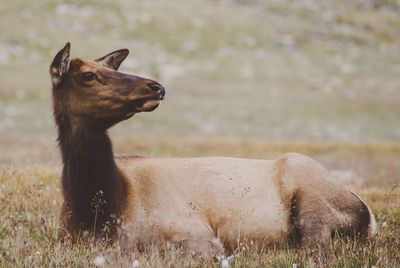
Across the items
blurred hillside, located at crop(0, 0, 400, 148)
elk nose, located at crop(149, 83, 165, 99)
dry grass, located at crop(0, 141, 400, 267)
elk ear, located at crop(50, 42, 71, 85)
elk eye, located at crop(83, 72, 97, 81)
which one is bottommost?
blurred hillside, located at crop(0, 0, 400, 148)

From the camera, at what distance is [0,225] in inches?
215

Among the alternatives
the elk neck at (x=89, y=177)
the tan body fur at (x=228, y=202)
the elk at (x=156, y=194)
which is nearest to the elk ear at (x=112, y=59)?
the elk at (x=156, y=194)

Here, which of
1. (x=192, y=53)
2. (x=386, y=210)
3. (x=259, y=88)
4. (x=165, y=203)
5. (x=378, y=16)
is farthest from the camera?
(x=378, y=16)

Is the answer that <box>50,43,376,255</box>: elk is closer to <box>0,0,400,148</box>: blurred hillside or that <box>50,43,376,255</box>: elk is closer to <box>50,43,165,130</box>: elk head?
<box>50,43,165,130</box>: elk head

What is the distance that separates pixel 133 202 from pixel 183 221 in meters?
0.63

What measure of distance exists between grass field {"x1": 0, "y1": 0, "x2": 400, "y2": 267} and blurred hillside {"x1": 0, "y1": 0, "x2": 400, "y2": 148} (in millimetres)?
193

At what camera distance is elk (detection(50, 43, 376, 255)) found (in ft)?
16.9

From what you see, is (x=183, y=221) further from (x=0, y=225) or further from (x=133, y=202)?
(x=0, y=225)

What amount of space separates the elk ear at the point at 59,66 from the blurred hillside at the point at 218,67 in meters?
16.3

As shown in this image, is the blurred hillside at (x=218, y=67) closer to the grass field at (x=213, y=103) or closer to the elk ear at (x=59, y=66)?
the grass field at (x=213, y=103)

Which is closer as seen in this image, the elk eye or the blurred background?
the elk eye

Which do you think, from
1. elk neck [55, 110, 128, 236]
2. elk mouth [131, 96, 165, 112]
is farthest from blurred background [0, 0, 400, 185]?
elk mouth [131, 96, 165, 112]

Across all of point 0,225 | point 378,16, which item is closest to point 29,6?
point 0,225

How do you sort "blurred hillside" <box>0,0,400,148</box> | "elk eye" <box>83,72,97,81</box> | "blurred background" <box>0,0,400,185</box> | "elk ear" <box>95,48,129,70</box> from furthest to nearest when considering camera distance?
"blurred hillside" <box>0,0,400,148</box>, "blurred background" <box>0,0,400,185</box>, "elk ear" <box>95,48,129,70</box>, "elk eye" <box>83,72,97,81</box>
